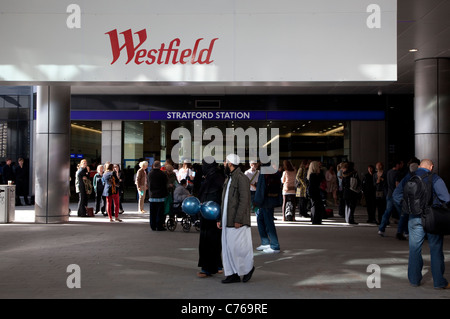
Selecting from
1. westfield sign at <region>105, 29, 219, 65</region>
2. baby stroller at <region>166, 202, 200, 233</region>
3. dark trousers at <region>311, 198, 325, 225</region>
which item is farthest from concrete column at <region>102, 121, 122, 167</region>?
westfield sign at <region>105, 29, 219, 65</region>

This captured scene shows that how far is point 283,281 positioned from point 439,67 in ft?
30.9

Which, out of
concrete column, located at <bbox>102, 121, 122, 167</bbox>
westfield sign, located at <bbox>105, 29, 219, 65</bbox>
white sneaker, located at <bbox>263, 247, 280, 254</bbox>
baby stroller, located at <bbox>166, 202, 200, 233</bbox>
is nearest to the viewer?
westfield sign, located at <bbox>105, 29, 219, 65</bbox>

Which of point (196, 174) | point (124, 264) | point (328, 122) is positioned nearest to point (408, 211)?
point (124, 264)

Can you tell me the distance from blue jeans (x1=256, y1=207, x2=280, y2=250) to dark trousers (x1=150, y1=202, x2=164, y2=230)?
3532 millimetres

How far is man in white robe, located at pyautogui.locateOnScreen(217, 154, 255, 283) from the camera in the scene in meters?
7.17

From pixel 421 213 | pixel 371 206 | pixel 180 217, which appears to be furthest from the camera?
pixel 371 206

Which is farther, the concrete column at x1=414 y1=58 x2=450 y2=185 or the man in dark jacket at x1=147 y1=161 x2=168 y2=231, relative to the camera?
the concrete column at x1=414 y1=58 x2=450 y2=185

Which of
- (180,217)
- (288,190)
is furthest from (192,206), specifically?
(288,190)

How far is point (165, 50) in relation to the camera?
355 inches

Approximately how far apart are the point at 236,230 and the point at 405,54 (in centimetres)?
914

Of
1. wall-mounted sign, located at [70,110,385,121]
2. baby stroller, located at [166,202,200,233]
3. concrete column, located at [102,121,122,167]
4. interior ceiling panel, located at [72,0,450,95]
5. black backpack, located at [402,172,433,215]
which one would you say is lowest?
baby stroller, located at [166,202,200,233]

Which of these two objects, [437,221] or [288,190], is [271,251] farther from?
[288,190]

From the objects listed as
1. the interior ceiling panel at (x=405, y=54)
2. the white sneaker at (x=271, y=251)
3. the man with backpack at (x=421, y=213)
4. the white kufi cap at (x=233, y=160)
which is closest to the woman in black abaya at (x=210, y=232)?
the white kufi cap at (x=233, y=160)

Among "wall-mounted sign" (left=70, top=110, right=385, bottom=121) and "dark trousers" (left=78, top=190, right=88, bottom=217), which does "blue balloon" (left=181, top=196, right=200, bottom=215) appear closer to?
"dark trousers" (left=78, top=190, right=88, bottom=217)
